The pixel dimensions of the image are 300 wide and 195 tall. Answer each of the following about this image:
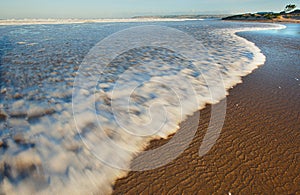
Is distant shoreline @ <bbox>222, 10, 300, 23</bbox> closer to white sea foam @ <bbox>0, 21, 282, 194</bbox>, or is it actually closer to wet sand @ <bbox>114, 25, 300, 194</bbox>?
white sea foam @ <bbox>0, 21, 282, 194</bbox>

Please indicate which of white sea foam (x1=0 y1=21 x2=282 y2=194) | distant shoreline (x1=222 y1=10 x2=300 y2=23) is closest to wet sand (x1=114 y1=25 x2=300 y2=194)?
white sea foam (x1=0 y1=21 x2=282 y2=194)

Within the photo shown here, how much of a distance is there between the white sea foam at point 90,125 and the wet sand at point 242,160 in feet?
0.82

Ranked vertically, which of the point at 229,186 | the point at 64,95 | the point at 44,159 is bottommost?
the point at 229,186

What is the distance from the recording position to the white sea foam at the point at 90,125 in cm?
171

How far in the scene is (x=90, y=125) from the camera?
243cm

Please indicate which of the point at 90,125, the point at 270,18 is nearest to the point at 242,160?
the point at 90,125

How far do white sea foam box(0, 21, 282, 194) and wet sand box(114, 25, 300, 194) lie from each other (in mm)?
250

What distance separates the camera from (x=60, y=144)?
2082 mm

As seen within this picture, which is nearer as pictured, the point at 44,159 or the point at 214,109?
the point at 44,159

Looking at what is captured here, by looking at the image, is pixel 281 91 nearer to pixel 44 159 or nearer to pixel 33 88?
pixel 44 159

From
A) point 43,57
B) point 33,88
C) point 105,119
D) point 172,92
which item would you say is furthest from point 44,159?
point 43,57

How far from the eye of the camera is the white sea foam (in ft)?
5.62

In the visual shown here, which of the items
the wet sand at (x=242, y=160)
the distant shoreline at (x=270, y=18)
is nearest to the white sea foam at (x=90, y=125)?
the wet sand at (x=242, y=160)

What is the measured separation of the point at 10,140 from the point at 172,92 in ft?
8.02
